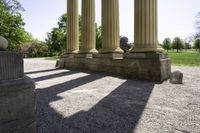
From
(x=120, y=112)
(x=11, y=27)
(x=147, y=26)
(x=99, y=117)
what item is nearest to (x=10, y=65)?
(x=99, y=117)

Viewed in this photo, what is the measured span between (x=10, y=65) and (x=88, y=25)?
52.5ft

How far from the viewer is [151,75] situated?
39.1ft

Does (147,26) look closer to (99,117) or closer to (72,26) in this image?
(99,117)

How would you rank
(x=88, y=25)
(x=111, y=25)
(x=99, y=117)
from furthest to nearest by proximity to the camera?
1. (x=88, y=25)
2. (x=111, y=25)
3. (x=99, y=117)

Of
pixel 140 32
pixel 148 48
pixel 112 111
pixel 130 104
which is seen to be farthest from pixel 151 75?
pixel 112 111

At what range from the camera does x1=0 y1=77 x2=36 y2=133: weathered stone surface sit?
12.1 feet

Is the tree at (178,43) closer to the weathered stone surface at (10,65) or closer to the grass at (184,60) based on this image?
the grass at (184,60)

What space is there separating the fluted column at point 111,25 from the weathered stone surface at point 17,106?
12.2 m

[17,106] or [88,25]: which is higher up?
[88,25]

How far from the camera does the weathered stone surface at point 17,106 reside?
3.69m

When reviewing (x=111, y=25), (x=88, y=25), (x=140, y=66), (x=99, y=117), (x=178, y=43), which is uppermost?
(x=178, y=43)

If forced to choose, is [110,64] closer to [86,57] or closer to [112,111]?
[86,57]

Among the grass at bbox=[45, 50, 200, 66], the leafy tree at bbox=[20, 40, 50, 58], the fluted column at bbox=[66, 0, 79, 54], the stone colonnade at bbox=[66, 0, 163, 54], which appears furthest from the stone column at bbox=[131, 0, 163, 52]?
the leafy tree at bbox=[20, 40, 50, 58]

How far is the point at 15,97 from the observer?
150 inches
